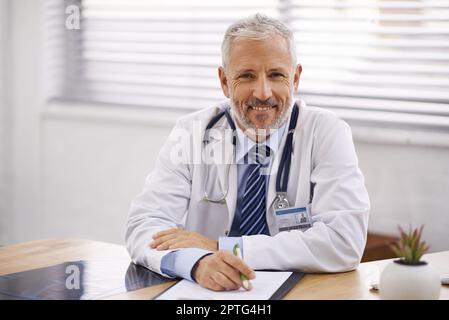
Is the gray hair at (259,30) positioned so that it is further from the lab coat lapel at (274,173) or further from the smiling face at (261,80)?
the lab coat lapel at (274,173)

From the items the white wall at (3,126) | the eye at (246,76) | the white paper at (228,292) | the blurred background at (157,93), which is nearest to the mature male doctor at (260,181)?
the eye at (246,76)

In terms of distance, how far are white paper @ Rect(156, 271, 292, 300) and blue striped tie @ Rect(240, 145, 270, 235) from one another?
0.42 meters

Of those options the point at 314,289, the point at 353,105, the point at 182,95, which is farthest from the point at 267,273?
the point at 182,95

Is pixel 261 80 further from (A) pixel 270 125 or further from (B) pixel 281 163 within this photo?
(B) pixel 281 163

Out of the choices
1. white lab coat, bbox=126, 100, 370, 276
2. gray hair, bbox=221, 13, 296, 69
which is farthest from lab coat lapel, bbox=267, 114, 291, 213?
gray hair, bbox=221, 13, 296, 69

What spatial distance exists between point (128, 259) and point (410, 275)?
2.82 ft

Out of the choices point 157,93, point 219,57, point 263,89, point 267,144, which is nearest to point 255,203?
point 267,144

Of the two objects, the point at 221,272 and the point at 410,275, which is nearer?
the point at 410,275

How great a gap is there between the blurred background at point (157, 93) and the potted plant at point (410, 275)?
148 centimetres

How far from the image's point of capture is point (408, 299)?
1.40m

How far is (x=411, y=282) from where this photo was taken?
139 centimetres

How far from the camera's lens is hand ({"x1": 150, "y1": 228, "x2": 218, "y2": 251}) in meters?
1.86
